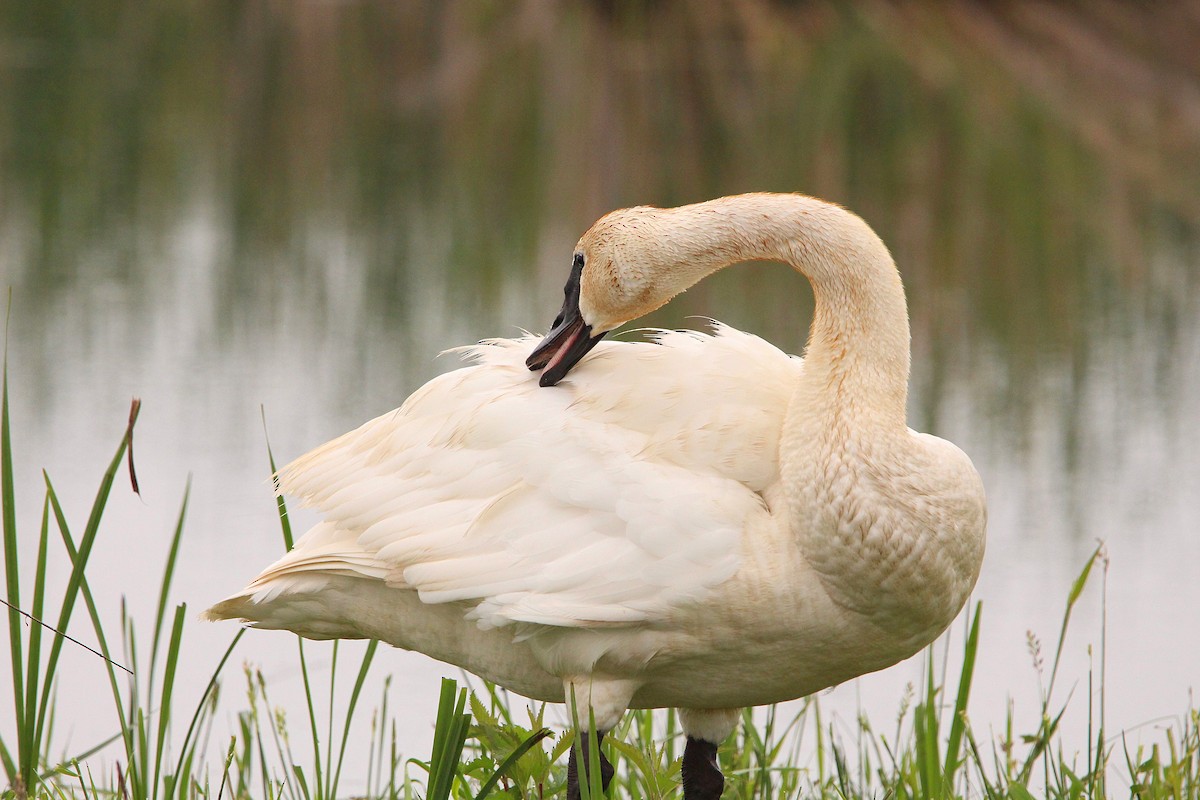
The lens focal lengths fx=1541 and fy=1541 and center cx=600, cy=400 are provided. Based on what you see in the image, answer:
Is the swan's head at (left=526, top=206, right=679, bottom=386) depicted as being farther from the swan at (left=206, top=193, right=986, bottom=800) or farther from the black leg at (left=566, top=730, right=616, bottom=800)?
the black leg at (left=566, top=730, right=616, bottom=800)

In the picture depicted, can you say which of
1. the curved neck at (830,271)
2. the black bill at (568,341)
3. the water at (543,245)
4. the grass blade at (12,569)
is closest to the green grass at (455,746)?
the grass blade at (12,569)

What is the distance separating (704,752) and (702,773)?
0.16 feet

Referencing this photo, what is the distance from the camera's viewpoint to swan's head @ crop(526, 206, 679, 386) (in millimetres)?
3240

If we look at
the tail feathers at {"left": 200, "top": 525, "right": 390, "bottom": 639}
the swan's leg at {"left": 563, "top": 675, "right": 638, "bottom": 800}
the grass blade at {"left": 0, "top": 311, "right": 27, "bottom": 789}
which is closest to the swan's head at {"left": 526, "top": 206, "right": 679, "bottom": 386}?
the tail feathers at {"left": 200, "top": 525, "right": 390, "bottom": 639}

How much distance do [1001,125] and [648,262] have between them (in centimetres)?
1307

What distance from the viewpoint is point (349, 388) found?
8586 mm

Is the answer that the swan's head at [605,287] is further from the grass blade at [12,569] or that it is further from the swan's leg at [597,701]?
the grass blade at [12,569]

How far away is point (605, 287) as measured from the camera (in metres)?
3.29

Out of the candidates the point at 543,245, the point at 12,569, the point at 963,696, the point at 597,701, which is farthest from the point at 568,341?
the point at 543,245

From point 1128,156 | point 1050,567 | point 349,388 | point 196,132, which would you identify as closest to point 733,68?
point 1128,156

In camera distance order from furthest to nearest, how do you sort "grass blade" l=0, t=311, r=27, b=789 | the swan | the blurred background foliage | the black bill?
the blurred background foliage
the black bill
the swan
"grass blade" l=0, t=311, r=27, b=789

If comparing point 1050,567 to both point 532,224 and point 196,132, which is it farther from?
point 196,132

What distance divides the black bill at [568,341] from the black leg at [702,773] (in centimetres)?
91

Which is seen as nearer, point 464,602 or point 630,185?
point 464,602
